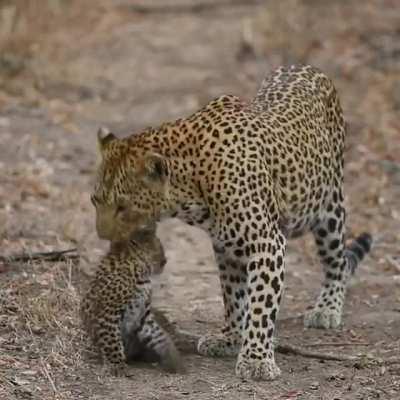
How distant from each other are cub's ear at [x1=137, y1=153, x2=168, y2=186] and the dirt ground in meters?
1.05

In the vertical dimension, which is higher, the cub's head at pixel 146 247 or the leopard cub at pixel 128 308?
the cub's head at pixel 146 247

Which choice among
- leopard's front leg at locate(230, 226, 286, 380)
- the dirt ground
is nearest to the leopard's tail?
the dirt ground

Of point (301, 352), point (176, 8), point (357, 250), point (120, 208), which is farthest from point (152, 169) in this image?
point (176, 8)

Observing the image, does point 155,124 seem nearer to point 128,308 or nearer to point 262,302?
point 128,308

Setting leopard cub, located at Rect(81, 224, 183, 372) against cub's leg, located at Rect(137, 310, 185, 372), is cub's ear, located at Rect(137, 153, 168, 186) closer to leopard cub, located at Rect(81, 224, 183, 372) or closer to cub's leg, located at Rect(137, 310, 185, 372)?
leopard cub, located at Rect(81, 224, 183, 372)

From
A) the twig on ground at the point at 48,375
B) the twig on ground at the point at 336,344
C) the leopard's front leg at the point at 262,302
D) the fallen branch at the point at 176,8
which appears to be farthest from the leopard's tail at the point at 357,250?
the fallen branch at the point at 176,8

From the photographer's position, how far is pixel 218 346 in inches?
317

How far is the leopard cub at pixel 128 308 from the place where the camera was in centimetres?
737

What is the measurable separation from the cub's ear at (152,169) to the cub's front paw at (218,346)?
121 centimetres

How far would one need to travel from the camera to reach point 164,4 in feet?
64.6

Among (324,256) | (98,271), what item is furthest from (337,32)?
(98,271)

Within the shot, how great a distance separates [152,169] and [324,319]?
1891 millimetres

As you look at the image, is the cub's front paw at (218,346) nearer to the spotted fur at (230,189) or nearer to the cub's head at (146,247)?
the spotted fur at (230,189)

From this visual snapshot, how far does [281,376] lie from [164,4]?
12.8 metres
